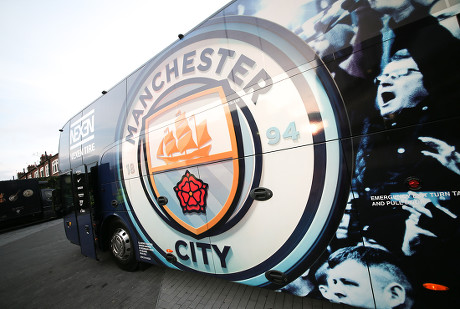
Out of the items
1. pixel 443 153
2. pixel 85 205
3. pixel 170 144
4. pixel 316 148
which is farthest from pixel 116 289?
pixel 443 153

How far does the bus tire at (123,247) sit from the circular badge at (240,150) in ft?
3.29

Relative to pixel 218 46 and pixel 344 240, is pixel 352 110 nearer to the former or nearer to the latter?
pixel 344 240

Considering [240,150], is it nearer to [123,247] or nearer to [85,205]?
[123,247]

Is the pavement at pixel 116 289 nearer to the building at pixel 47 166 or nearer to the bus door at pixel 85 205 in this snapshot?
the bus door at pixel 85 205

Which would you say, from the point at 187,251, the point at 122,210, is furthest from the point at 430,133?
the point at 122,210

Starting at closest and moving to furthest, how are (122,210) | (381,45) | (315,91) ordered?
(381,45) < (315,91) < (122,210)

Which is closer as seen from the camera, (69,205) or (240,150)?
(240,150)

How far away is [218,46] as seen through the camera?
203cm

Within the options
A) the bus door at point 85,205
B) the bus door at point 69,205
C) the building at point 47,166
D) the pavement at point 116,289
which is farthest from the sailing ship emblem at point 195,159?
the building at point 47,166

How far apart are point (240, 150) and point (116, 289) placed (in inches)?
135

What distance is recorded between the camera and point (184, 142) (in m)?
2.33

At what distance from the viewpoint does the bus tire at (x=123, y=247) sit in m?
3.40

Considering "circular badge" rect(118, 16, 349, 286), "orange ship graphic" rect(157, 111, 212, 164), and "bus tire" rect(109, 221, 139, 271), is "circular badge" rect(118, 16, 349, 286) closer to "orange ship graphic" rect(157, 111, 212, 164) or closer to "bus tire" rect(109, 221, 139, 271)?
"orange ship graphic" rect(157, 111, 212, 164)

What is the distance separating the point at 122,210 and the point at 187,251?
162cm
